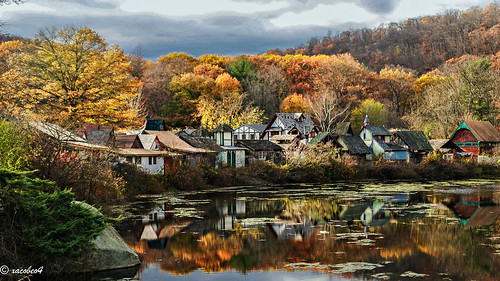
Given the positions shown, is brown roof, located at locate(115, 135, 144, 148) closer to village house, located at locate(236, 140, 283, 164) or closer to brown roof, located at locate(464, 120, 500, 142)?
village house, located at locate(236, 140, 283, 164)

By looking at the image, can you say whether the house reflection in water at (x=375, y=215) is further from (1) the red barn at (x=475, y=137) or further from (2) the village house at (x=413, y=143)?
(1) the red barn at (x=475, y=137)

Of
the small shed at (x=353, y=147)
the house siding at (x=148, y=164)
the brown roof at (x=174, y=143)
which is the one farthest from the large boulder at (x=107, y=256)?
the small shed at (x=353, y=147)

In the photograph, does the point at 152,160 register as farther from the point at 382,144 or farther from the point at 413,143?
the point at 413,143

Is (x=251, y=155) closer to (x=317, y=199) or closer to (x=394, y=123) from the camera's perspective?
(x=317, y=199)

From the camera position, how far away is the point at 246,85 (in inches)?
4070

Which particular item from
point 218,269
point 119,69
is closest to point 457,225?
point 218,269

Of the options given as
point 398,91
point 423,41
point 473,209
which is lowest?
point 473,209

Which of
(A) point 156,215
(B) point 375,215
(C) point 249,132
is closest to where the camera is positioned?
(B) point 375,215

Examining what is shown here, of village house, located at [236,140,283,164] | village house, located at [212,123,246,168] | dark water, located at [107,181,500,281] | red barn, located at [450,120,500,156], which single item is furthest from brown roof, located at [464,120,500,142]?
dark water, located at [107,181,500,281]

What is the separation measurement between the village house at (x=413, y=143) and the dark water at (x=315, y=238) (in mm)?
37727

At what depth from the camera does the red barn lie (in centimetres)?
7288

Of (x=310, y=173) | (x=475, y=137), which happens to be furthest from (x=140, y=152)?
(x=475, y=137)

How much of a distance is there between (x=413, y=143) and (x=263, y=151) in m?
22.8

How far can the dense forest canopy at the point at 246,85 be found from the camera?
44375 mm
